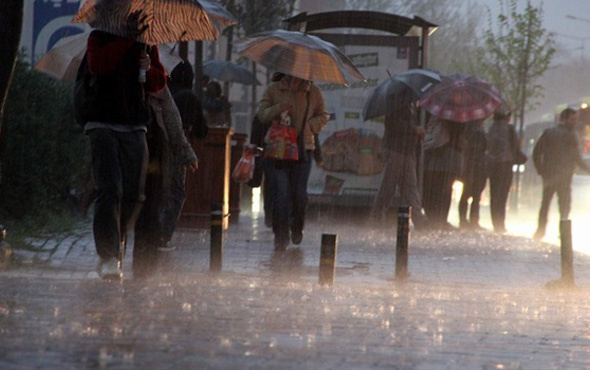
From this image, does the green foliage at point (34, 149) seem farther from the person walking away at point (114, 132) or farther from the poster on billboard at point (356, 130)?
the person walking away at point (114, 132)

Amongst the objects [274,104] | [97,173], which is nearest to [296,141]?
[274,104]

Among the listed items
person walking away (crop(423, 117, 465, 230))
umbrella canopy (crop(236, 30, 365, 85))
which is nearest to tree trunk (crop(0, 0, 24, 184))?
umbrella canopy (crop(236, 30, 365, 85))

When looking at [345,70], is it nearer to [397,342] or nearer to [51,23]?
[51,23]

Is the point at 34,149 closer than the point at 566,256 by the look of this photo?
No

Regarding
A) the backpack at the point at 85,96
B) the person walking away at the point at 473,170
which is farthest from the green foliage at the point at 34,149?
the person walking away at the point at 473,170

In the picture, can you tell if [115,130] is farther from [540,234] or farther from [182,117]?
[540,234]

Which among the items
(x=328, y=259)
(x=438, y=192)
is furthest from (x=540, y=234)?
(x=328, y=259)

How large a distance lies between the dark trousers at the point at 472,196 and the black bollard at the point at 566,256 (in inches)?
317

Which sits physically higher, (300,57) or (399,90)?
(300,57)

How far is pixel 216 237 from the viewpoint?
11.2 m

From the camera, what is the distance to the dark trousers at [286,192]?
523 inches

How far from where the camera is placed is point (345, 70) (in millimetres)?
13500

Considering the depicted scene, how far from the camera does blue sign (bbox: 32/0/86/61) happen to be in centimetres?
1525

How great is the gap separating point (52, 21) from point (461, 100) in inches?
236
